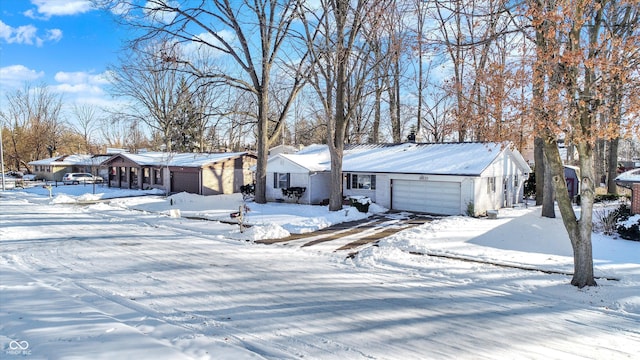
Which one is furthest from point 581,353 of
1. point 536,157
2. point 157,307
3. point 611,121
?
point 536,157

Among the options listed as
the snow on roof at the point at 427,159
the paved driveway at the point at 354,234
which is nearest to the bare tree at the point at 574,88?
the paved driveway at the point at 354,234

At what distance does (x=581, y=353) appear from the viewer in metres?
5.23

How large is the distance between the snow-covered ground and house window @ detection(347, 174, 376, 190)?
863 centimetres

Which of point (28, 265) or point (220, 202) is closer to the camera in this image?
point (28, 265)

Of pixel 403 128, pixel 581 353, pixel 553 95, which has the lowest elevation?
pixel 581 353

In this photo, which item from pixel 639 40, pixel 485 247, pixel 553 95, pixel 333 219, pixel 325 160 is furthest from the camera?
pixel 325 160

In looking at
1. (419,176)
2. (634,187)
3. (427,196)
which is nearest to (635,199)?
(634,187)

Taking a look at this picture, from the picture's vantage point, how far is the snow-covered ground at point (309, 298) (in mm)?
5203

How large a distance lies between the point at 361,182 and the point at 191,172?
47.3ft

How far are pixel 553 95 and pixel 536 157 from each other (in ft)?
59.3

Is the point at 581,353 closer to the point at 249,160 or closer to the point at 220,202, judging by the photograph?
the point at 220,202

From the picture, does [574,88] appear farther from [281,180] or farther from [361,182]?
[281,180]

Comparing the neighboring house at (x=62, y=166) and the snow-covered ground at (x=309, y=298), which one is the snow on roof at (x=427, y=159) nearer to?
the snow-covered ground at (x=309, y=298)

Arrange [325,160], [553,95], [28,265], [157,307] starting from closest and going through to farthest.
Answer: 1. [157,307]
2. [553,95]
3. [28,265]
4. [325,160]
